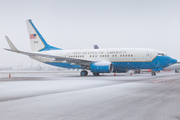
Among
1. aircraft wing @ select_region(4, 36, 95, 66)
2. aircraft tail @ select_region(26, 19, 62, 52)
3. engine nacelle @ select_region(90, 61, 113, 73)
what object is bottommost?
engine nacelle @ select_region(90, 61, 113, 73)

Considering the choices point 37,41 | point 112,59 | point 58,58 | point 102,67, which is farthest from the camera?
point 37,41

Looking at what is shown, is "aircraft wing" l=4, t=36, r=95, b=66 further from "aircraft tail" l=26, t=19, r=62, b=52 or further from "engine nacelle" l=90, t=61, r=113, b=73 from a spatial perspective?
"aircraft tail" l=26, t=19, r=62, b=52

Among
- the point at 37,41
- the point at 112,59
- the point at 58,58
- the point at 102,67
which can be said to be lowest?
the point at 102,67

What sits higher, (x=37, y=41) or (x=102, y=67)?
(x=37, y=41)

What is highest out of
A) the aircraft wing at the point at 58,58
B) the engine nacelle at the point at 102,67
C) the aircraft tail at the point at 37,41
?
the aircraft tail at the point at 37,41

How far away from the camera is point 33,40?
3478 cm

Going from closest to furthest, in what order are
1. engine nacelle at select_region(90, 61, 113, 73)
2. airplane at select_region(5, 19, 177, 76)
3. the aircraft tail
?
engine nacelle at select_region(90, 61, 113, 73)
airplane at select_region(5, 19, 177, 76)
the aircraft tail

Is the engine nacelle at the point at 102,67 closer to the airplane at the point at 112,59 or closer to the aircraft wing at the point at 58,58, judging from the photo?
the airplane at the point at 112,59

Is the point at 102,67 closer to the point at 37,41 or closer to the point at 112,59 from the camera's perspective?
the point at 112,59

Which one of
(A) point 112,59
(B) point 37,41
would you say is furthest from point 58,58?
(B) point 37,41

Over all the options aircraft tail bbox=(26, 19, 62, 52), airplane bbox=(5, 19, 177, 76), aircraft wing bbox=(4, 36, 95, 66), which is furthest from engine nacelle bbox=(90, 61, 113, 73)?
aircraft tail bbox=(26, 19, 62, 52)

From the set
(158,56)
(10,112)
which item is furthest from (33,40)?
(10,112)

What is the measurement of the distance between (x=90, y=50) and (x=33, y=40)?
10.6 meters

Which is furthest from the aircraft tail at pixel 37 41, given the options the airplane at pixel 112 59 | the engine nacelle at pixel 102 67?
the engine nacelle at pixel 102 67
